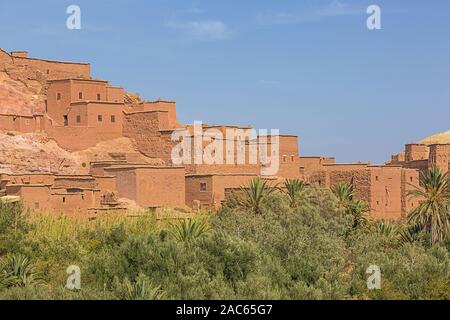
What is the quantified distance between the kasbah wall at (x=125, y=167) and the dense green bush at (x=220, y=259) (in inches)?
134

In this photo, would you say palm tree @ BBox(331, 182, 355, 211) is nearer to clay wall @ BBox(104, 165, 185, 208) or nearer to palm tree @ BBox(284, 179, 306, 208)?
palm tree @ BBox(284, 179, 306, 208)

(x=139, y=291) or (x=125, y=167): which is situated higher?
(x=125, y=167)

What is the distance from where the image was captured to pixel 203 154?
42.5 meters

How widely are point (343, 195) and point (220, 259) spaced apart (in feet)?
45.8

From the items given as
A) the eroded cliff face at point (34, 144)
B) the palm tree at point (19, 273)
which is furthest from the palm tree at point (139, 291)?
the eroded cliff face at point (34, 144)

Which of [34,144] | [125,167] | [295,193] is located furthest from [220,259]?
[34,144]

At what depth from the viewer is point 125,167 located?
39.6 m

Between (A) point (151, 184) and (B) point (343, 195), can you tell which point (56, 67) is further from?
(B) point (343, 195)

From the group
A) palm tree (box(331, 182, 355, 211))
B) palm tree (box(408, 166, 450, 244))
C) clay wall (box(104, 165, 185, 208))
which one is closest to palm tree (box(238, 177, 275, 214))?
palm tree (box(331, 182, 355, 211))

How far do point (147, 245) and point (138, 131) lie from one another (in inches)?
750

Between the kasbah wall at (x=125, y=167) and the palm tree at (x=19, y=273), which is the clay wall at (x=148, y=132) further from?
the palm tree at (x=19, y=273)
